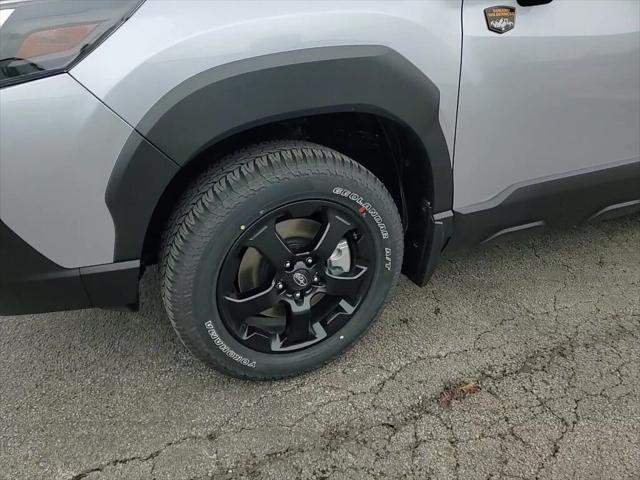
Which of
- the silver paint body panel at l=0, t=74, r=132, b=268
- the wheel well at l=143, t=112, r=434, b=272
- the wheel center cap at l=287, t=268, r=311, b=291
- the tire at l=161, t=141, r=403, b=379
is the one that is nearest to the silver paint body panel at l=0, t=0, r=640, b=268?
the silver paint body panel at l=0, t=74, r=132, b=268

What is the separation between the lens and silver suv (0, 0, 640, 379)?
1.52 meters

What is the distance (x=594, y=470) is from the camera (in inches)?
73.5

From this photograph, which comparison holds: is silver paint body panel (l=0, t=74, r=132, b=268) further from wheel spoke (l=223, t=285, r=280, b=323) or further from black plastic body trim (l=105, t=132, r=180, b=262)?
wheel spoke (l=223, t=285, r=280, b=323)

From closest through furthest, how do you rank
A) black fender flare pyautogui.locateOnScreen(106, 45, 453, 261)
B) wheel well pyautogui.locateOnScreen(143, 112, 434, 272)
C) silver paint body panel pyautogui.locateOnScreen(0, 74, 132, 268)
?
silver paint body panel pyautogui.locateOnScreen(0, 74, 132, 268) < black fender flare pyautogui.locateOnScreen(106, 45, 453, 261) < wheel well pyautogui.locateOnScreen(143, 112, 434, 272)

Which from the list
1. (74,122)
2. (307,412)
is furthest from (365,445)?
(74,122)

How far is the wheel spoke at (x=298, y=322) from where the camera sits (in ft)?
6.76

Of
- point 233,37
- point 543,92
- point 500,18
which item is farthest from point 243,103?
point 543,92

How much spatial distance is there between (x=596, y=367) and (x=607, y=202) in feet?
2.29

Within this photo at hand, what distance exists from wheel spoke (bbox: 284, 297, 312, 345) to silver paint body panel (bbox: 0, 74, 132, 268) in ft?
2.32

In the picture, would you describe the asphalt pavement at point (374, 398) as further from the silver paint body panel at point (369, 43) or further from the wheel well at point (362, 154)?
the silver paint body panel at point (369, 43)

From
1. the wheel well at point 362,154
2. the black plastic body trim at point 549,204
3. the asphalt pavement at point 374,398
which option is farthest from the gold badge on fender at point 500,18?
the asphalt pavement at point 374,398

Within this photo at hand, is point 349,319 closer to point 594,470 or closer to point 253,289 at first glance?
point 253,289

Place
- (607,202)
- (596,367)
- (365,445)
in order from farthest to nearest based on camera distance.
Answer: (607,202) → (596,367) → (365,445)

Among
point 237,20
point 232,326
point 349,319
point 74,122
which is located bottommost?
point 349,319
